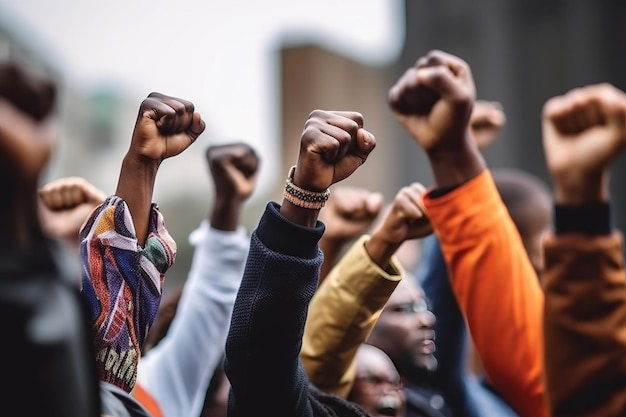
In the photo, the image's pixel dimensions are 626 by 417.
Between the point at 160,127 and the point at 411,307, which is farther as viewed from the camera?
the point at 411,307

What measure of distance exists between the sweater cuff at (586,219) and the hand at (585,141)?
0.01 m

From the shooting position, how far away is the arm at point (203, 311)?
2.45m

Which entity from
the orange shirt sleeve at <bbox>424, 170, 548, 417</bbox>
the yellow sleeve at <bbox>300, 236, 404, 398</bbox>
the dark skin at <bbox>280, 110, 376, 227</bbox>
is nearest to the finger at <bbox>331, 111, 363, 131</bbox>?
the dark skin at <bbox>280, 110, 376, 227</bbox>

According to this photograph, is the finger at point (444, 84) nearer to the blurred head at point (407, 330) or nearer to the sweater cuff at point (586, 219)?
the sweater cuff at point (586, 219)

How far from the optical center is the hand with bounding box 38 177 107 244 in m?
2.29

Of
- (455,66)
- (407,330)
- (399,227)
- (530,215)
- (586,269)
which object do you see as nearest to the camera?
(586,269)

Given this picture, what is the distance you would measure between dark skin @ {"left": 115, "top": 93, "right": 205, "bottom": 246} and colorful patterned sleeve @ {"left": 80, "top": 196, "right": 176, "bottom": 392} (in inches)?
1.4

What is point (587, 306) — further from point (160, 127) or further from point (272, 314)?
point (160, 127)

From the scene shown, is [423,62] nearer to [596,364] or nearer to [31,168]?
[596,364]

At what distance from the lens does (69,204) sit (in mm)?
2312

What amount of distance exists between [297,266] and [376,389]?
4.25ft

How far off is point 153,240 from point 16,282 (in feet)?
1.77

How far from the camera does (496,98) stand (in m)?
13.9

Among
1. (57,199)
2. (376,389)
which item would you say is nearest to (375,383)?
(376,389)
